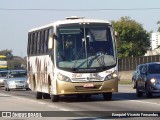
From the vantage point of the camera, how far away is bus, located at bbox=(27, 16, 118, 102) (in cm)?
2559

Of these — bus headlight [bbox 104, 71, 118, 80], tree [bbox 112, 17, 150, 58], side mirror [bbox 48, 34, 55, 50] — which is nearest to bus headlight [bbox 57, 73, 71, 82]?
side mirror [bbox 48, 34, 55, 50]

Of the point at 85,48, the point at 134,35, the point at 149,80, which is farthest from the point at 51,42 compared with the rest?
the point at 134,35

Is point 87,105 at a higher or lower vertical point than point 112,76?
lower

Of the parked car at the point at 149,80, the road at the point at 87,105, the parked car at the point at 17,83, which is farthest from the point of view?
the parked car at the point at 17,83

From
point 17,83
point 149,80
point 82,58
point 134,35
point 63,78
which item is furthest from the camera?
point 134,35

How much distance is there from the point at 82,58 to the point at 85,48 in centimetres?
45

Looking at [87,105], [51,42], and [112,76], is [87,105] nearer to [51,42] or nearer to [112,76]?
[112,76]

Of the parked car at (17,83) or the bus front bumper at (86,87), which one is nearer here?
the bus front bumper at (86,87)

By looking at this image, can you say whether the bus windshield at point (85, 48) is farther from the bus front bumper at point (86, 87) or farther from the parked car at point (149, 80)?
the parked car at point (149, 80)

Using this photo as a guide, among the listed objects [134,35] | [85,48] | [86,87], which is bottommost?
[86,87]

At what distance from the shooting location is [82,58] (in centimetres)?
2584

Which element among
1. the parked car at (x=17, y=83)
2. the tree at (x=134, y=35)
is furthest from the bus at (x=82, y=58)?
the tree at (x=134, y=35)

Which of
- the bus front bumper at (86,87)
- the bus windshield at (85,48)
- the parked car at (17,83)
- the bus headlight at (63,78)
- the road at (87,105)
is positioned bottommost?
the parked car at (17,83)

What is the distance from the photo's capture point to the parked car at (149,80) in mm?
28609
